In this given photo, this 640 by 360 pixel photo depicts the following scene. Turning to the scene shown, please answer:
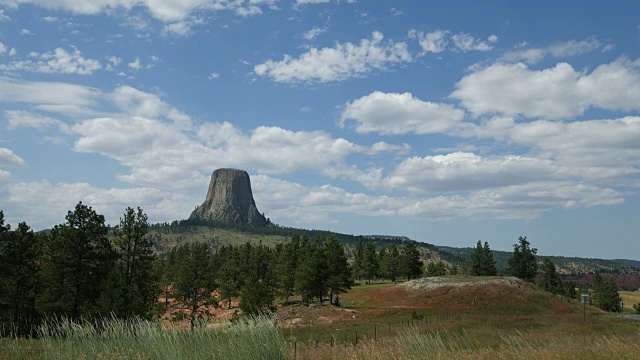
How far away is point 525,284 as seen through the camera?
71.4 metres

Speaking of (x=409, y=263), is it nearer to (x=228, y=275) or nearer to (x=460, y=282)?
(x=460, y=282)

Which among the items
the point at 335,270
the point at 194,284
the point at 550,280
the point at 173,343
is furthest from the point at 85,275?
the point at 550,280

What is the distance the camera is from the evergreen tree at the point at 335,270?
65.4 metres

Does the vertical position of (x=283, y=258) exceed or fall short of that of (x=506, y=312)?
it exceeds it

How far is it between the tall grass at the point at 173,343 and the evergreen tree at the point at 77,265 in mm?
28325

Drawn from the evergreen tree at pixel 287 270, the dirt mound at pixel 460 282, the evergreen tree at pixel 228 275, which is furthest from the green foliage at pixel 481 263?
the evergreen tree at pixel 228 275

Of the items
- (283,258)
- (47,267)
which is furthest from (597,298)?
(47,267)

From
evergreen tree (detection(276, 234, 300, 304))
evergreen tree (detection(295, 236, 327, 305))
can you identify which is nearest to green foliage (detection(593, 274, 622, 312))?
evergreen tree (detection(276, 234, 300, 304))

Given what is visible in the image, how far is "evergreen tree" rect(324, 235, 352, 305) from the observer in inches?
2574

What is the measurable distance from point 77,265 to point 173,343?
31509 millimetres

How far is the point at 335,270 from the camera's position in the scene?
6756cm

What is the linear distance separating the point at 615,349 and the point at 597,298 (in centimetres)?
11597

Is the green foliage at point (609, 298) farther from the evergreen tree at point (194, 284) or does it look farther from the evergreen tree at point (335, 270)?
the evergreen tree at point (194, 284)

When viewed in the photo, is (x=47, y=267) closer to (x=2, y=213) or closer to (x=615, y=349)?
(x=2, y=213)
